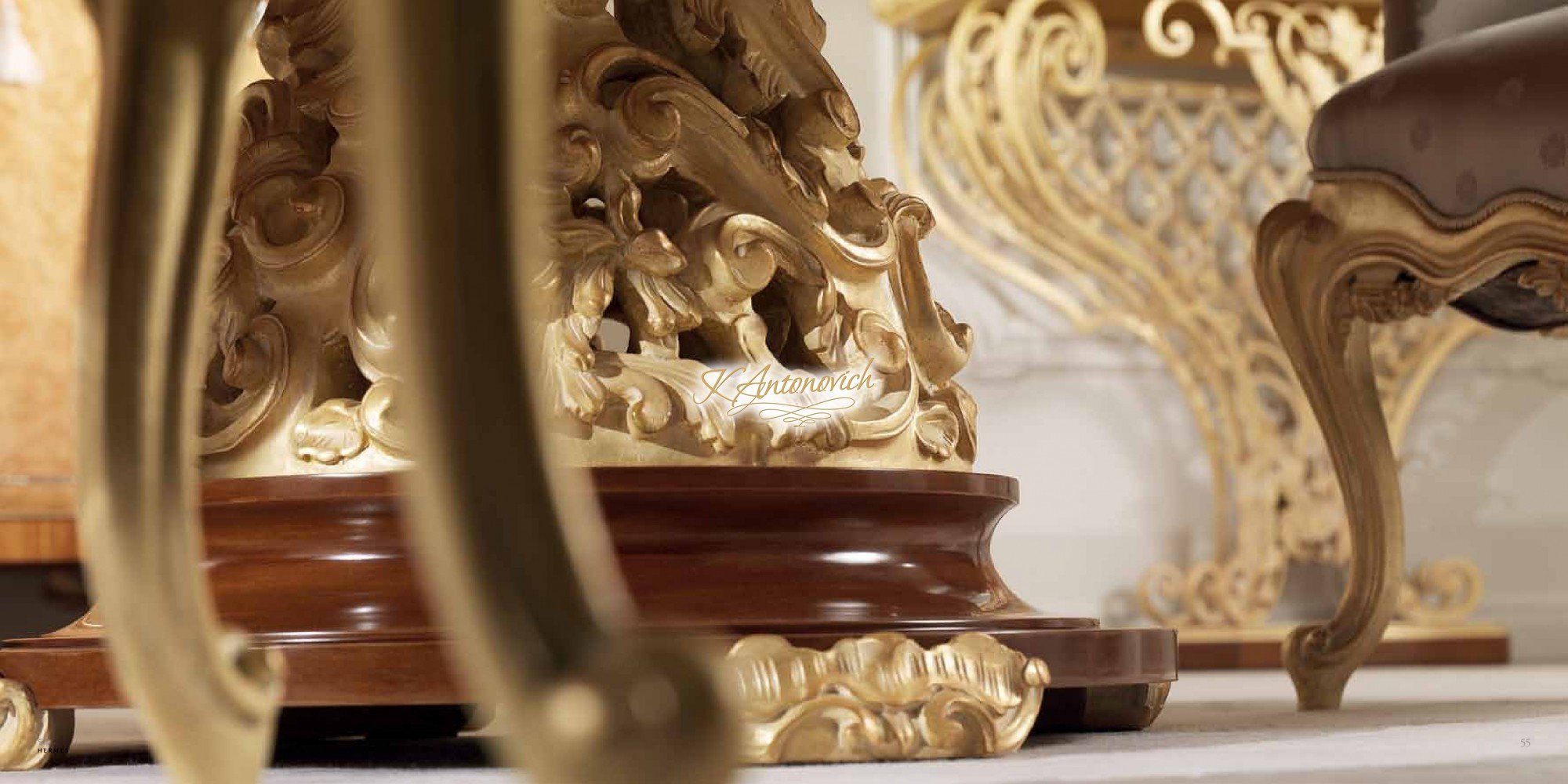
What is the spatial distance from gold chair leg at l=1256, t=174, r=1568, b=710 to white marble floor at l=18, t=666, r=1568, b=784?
0.07 meters

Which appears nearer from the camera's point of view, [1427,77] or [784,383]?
[784,383]

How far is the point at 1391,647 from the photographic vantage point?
289 centimetres

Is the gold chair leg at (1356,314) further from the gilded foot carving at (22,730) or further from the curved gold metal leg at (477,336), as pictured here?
the curved gold metal leg at (477,336)

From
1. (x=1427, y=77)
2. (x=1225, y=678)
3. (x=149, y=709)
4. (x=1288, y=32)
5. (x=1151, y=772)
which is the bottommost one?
(x=1225, y=678)

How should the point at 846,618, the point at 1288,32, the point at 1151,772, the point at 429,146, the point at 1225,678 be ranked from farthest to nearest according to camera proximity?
the point at 1288,32 → the point at 1225,678 → the point at 846,618 → the point at 1151,772 → the point at 429,146

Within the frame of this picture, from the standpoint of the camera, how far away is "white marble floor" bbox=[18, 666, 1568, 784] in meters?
1.02

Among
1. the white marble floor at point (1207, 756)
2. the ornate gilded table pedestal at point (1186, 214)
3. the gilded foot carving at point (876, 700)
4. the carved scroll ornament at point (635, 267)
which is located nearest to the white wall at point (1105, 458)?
the ornate gilded table pedestal at point (1186, 214)

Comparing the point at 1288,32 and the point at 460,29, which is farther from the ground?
the point at 1288,32

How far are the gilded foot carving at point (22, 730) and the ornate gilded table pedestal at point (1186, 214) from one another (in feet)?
6.13

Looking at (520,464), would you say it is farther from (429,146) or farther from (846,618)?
(846,618)

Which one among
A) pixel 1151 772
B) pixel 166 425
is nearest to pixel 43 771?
pixel 1151 772

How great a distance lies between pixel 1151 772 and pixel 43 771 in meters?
0.66

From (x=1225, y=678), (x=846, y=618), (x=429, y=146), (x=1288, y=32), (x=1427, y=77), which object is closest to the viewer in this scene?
(x=429, y=146)

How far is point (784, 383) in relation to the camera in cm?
123
